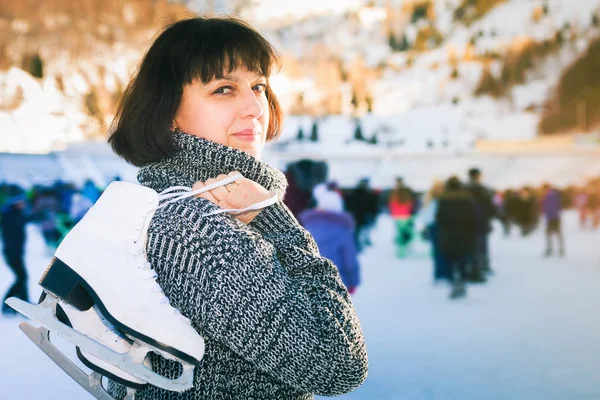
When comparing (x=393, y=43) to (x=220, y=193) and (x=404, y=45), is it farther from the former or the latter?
(x=220, y=193)

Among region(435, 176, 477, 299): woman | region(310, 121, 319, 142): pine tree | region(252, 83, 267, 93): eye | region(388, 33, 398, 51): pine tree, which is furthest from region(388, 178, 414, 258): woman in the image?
region(388, 33, 398, 51): pine tree

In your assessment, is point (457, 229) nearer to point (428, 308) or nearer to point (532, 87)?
point (428, 308)

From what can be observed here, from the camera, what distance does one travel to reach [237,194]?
807mm

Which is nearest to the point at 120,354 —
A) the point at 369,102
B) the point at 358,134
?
the point at 369,102

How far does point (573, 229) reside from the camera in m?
15.1

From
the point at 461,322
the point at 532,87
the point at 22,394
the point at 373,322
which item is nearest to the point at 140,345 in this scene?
the point at 22,394

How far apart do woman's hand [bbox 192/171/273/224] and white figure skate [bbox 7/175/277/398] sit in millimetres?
80

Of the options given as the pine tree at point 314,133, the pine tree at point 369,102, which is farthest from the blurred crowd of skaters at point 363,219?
the pine tree at point 314,133

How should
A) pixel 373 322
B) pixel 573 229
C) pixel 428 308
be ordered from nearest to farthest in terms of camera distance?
pixel 373 322, pixel 428 308, pixel 573 229

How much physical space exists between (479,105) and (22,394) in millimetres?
19614

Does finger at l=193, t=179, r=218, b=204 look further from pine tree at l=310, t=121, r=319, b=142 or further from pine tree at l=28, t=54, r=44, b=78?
pine tree at l=310, t=121, r=319, b=142

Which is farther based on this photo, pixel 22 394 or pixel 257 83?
pixel 22 394

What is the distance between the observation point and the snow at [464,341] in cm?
335

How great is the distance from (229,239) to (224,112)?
21 cm
